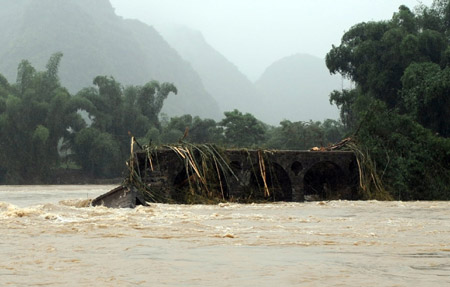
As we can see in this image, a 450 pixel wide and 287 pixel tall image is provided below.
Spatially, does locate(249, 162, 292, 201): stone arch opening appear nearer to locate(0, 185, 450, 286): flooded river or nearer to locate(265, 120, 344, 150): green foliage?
locate(0, 185, 450, 286): flooded river

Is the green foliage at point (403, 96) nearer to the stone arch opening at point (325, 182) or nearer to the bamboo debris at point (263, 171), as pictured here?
the stone arch opening at point (325, 182)

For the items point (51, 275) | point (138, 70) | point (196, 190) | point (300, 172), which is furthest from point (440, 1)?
point (138, 70)

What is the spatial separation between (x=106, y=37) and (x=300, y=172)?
115485mm

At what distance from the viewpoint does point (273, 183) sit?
16391 mm

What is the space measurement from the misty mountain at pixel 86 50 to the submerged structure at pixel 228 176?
89.0 meters

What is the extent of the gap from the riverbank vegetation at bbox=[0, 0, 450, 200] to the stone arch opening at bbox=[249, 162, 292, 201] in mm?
955

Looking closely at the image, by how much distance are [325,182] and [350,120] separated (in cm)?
1639

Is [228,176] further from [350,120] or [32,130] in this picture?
[32,130]

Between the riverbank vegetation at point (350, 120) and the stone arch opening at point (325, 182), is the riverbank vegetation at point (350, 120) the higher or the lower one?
the higher one

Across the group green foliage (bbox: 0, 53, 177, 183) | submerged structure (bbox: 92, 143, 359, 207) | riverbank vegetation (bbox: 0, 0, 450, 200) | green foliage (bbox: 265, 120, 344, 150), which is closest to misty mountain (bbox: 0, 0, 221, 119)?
green foliage (bbox: 0, 53, 177, 183)

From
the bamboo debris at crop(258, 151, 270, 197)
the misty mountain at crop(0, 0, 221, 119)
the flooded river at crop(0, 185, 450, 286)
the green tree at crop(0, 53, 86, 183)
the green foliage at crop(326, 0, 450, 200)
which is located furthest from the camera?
the misty mountain at crop(0, 0, 221, 119)

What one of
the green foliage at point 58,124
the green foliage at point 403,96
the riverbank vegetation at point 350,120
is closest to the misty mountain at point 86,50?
the green foliage at point 58,124

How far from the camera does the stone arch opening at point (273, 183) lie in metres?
15.4

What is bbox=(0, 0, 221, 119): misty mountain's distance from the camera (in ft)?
355
